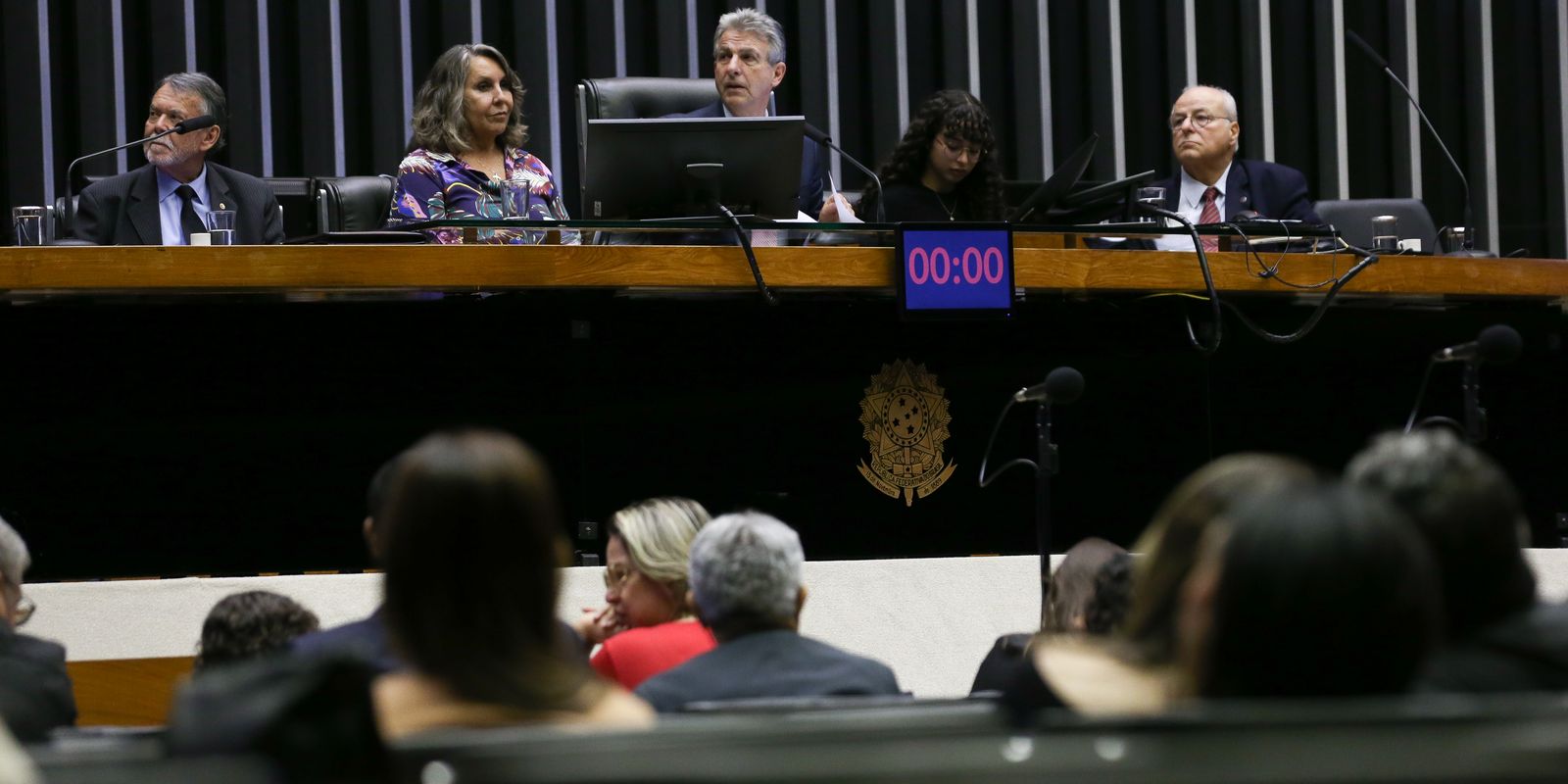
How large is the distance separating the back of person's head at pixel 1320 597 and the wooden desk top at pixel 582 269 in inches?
80.0

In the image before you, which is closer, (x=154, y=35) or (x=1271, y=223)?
(x=1271, y=223)

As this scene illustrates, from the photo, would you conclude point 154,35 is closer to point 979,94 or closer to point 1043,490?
point 979,94

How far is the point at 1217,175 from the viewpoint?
450cm

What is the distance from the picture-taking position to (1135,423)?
3328 mm

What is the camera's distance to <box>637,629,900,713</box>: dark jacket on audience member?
172 centimetres

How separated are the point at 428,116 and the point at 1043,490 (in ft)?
5.86

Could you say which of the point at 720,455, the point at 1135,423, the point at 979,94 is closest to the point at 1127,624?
the point at 720,455

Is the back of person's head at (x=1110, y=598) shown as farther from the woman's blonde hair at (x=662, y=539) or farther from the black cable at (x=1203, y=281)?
the black cable at (x=1203, y=281)

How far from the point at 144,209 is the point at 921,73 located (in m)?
2.70

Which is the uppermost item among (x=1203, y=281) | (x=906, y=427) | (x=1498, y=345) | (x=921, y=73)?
(x=921, y=73)

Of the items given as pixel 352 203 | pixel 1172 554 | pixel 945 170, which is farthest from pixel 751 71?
pixel 1172 554

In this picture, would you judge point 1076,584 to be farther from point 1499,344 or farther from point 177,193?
point 177,193

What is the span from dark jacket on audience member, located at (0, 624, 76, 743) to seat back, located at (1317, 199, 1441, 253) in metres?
3.48

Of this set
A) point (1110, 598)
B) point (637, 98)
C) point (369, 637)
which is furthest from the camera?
point (637, 98)
